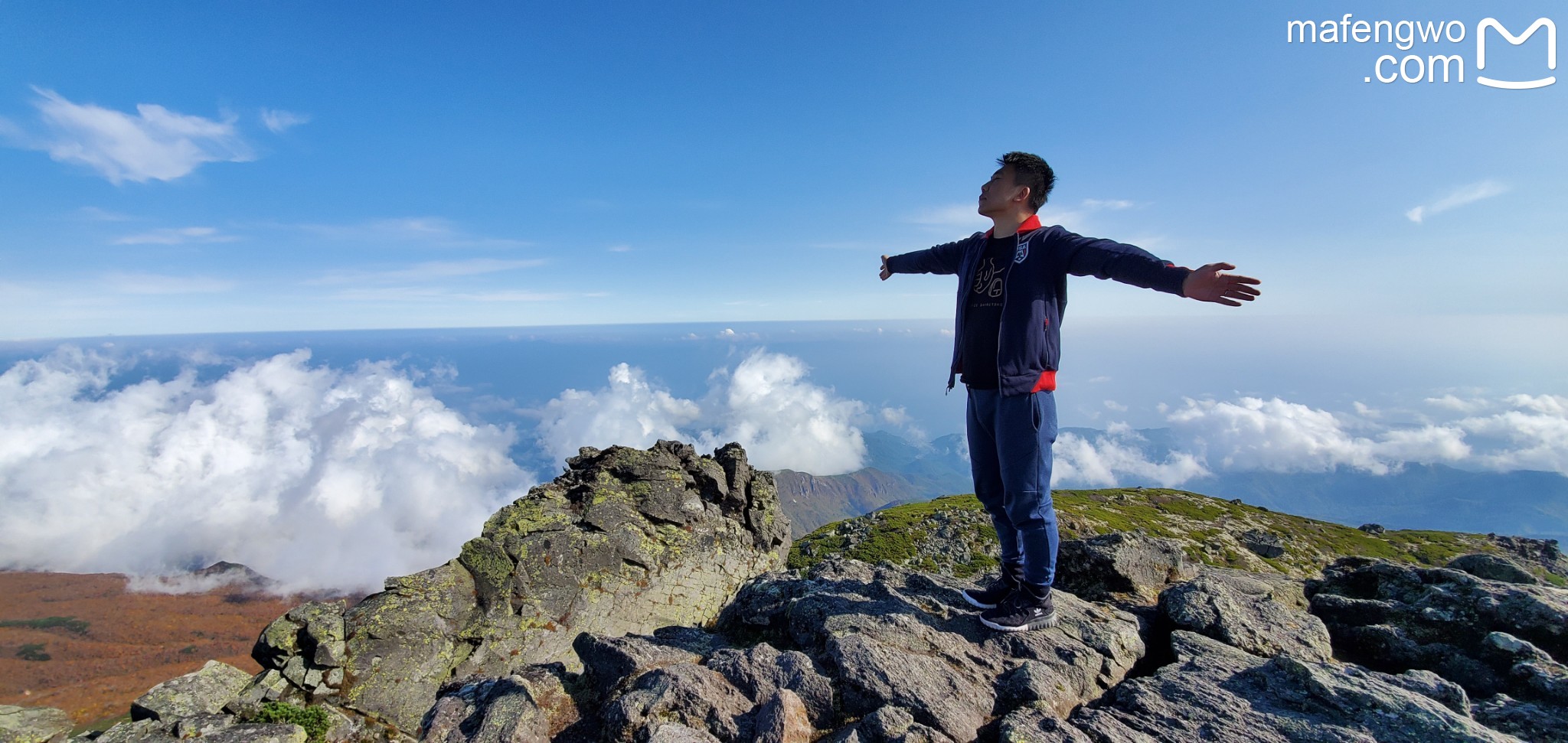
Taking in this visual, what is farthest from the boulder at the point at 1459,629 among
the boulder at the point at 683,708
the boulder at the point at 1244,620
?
the boulder at the point at 683,708

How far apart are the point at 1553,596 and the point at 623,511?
20193mm

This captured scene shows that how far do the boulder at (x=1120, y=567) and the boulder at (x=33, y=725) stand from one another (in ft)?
65.3

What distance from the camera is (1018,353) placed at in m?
7.52

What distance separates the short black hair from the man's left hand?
2.50m

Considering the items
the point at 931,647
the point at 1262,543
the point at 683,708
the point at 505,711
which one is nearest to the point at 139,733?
the point at 505,711

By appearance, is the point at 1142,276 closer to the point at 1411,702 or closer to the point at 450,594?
the point at 1411,702

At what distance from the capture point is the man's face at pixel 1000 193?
797 centimetres

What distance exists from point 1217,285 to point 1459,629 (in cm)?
853

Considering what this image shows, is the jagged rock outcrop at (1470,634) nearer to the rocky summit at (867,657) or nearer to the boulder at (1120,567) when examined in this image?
the rocky summit at (867,657)

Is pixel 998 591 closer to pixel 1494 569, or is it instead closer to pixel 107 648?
pixel 1494 569

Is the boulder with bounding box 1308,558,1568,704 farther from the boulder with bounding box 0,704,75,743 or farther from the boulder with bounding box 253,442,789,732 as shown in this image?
the boulder with bounding box 0,704,75,743

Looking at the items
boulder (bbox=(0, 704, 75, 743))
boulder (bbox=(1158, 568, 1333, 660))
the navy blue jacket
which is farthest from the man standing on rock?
boulder (bbox=(0, 704, 75, 743))

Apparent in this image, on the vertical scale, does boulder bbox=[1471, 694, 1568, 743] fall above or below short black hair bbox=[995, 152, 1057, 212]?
below

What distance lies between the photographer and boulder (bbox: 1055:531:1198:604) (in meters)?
11.4
